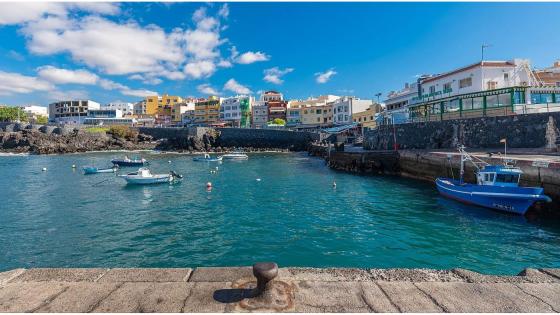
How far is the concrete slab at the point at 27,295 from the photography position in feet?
17.6

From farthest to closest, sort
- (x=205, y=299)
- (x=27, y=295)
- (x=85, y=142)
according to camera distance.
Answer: (x=85, y=142), (x=27, y=295), (x=205, y=299)

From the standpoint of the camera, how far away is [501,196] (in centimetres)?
1866

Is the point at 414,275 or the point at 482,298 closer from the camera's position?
the point at 482,298

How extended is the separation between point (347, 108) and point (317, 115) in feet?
44.4

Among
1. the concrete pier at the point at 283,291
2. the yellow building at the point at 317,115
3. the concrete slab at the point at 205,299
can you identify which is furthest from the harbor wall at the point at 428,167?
the yellow building at the point at 317,115

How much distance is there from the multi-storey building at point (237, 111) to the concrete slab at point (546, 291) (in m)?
113

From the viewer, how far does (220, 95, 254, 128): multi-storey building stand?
118m

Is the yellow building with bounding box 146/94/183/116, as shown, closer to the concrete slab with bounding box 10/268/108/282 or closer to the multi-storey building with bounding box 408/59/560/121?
the multi-storey building with bounding box 408/59/560/121

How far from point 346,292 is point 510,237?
44.2ft

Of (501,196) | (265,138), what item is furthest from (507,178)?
(265,138)

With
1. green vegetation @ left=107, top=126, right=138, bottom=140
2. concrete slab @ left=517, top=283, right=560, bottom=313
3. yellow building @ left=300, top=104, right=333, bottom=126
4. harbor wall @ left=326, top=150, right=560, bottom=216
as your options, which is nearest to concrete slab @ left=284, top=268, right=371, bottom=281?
concrete slab @ left=517, top=283, right=560, bottom=313

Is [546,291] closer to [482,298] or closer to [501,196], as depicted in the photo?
[482,298]

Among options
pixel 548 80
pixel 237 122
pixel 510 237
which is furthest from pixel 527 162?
pixel 237 122

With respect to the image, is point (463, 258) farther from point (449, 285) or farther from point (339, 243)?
point (449, 285)
